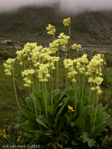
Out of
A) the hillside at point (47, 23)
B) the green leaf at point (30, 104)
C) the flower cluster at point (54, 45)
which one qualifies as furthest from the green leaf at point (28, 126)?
the hillside at point (47, 23)

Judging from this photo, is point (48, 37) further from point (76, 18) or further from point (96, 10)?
point (96, 10)

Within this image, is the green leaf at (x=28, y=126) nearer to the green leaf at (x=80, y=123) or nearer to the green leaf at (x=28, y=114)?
the green leaf at (x=28, y=114)

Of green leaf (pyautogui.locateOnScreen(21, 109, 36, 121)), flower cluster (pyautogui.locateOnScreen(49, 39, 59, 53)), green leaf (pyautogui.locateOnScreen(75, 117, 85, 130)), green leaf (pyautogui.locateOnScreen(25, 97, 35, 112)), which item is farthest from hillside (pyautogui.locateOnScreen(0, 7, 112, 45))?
green leaf (pyautogui.locateOnScreen(75, 117, 85, 130))

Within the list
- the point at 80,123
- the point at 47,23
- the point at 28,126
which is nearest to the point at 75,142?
the point at 80,123

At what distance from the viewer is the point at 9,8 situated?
5009 cm

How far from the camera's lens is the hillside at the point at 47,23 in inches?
1379

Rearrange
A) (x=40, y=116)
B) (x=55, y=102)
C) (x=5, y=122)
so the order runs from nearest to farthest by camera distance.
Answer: (x=40, y=116), (x=55, y=102), (x=5, y=122)

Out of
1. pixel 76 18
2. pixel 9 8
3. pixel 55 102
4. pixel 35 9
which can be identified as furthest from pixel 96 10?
pixel 55 102

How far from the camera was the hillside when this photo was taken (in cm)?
3503

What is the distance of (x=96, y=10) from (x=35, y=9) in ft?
55.5

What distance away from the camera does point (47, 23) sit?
3988 cm

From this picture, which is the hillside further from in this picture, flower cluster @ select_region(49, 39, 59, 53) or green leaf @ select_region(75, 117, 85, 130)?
green leaf @ select_region(75, 117, 85, 130)

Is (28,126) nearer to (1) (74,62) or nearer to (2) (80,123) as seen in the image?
(2) (80,123)

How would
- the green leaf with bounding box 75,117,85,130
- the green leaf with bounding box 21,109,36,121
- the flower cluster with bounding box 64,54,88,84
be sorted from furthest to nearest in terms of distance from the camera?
1. the green leaf with bounding box 21,109,36,121
2. the green leaf with bounding box 75,117,85,130
3. the flower cluster with bounding box 64,54,88,84
